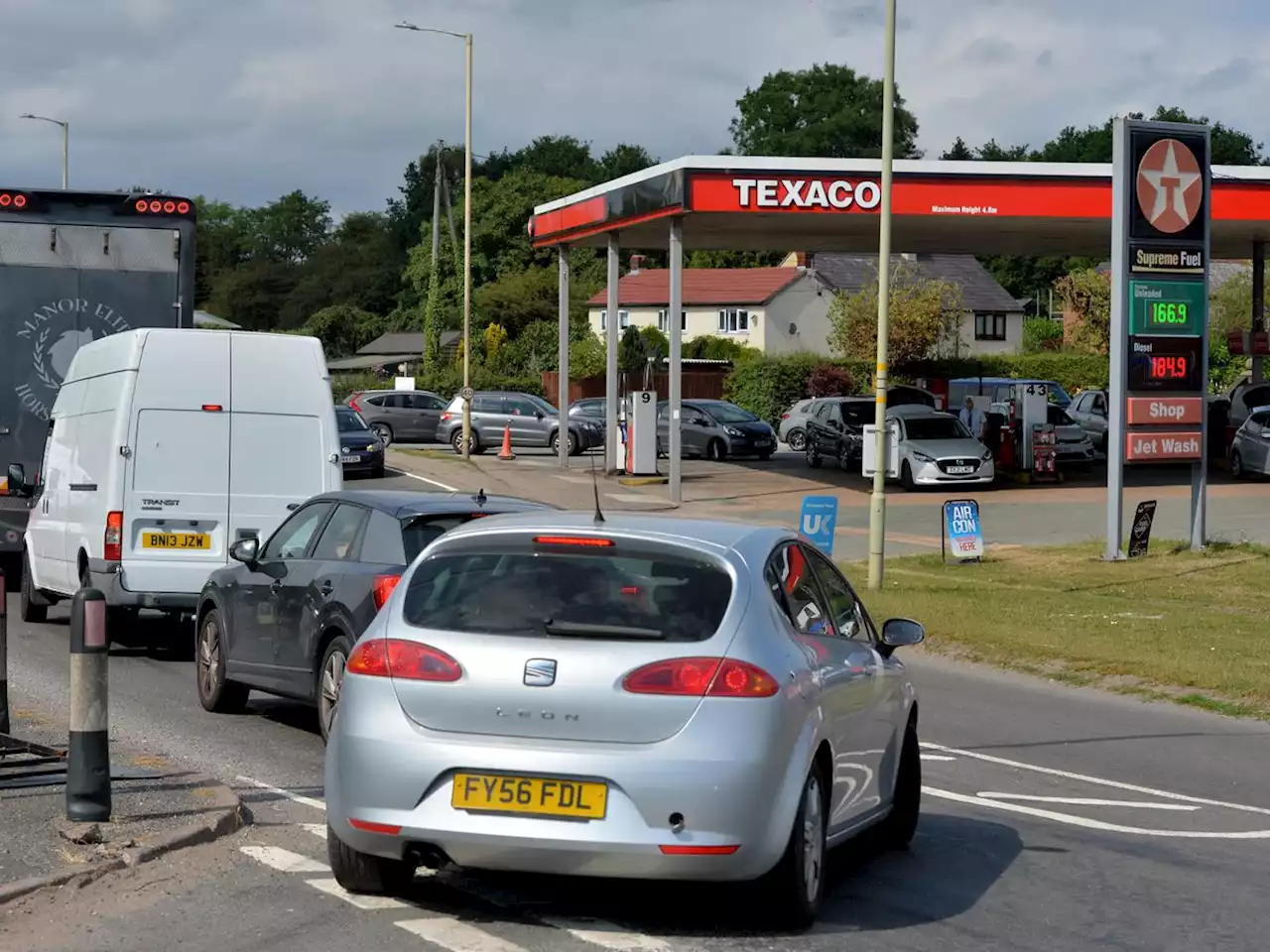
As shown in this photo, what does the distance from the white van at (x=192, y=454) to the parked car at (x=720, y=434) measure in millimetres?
31061

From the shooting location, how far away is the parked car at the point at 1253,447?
38.9 m

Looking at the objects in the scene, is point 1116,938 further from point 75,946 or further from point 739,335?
point 739,335

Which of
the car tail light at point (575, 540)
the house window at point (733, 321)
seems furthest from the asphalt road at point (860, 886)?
the house window at point (733, 321)

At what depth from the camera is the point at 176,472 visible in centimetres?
1510

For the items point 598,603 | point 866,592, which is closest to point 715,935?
point 598,603

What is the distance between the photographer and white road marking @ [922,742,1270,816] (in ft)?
33.6

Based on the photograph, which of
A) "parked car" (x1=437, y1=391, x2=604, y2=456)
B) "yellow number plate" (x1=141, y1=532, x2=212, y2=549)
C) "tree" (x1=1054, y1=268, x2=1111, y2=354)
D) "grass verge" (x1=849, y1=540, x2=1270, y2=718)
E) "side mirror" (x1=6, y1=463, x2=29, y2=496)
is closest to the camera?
"yellow number plate" (x1=141, y1=532, x2=212, y2=549)

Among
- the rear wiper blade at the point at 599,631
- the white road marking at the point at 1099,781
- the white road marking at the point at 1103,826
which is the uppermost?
the rear wiper blade at the point at 599,631

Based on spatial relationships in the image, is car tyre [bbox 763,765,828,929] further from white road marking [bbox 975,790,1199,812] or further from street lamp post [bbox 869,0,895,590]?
street lamp post [bbox 869,0,895,590]

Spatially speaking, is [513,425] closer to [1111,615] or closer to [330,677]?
[1111,615]

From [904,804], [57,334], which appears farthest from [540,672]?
[57,334]

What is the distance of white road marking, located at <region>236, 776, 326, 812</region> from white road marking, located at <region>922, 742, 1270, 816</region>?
14.5ft

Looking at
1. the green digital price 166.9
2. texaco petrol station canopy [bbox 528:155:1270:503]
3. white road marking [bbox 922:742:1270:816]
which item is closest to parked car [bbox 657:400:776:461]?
texaco petrol station canopy [bbox 528:155:1270:503]

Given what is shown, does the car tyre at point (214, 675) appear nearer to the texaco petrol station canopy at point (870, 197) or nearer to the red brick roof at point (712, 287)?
the texaco petrol station canopy at point (870, 197)
